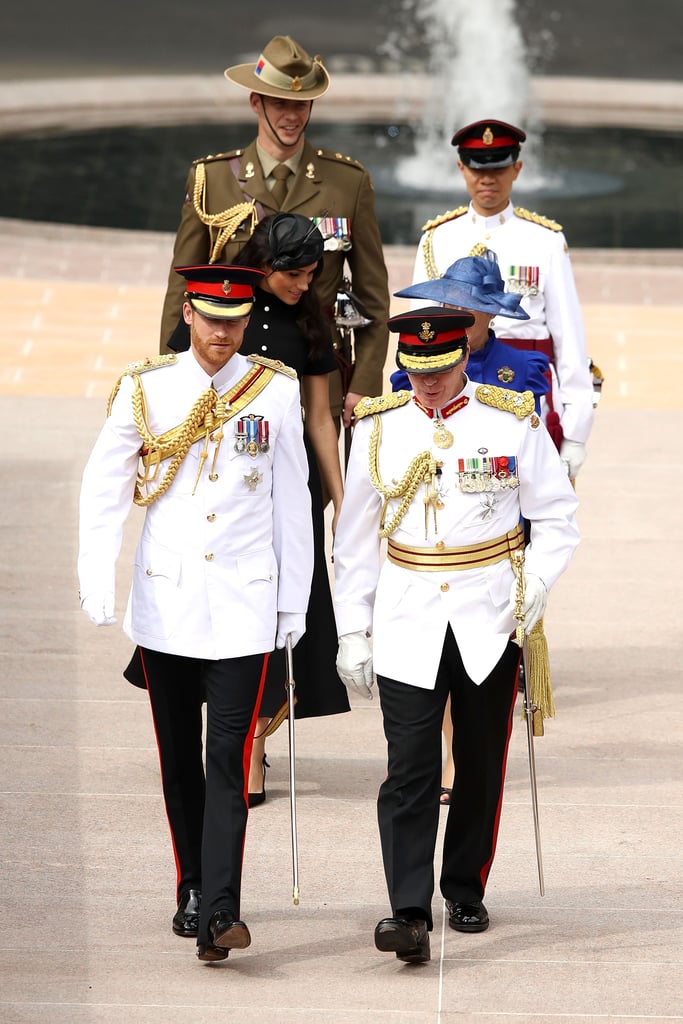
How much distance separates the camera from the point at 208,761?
4824 mm

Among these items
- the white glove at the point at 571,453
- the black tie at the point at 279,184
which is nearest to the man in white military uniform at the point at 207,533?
the black tie at the point at 279,184

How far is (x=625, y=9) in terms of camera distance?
99.2ft

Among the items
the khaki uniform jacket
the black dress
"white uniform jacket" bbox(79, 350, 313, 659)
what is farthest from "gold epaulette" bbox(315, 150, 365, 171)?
"white uniform jacket" bbox(79, 350, 313, 659)

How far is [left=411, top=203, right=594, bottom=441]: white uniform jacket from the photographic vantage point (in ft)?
21.6

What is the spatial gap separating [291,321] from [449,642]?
1217mm

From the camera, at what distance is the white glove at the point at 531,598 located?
4.91 metres

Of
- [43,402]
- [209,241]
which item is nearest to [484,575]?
[209,241]

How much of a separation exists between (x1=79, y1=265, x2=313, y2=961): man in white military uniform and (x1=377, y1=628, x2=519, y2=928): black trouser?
14.2 inches

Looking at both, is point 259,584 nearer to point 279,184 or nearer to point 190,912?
point 190,912

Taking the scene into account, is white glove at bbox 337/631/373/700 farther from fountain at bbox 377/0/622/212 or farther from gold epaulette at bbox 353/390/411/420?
fountain at bbox 377/0/622/212

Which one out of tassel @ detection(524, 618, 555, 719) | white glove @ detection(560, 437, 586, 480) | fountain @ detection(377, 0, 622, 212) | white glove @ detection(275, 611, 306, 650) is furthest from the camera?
fountain @ detection(377, 0, 622, 212)

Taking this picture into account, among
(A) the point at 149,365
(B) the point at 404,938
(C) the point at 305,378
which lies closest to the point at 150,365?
(A) the point at 149,365

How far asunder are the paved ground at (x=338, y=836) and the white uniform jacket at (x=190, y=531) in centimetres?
80

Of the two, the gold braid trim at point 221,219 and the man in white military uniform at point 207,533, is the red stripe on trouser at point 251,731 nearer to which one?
the man in white military uniform at point 207,533
